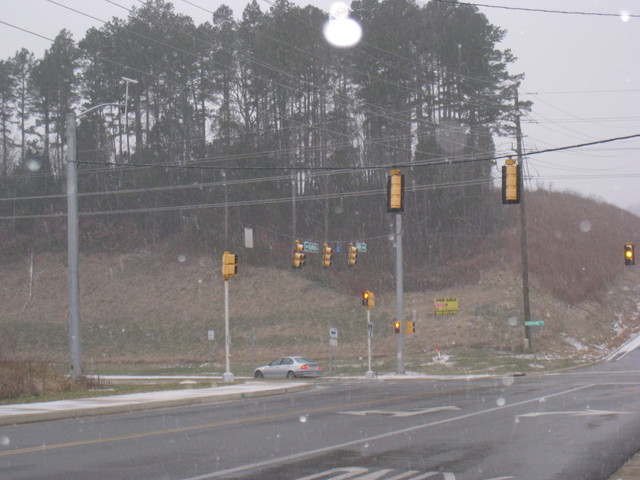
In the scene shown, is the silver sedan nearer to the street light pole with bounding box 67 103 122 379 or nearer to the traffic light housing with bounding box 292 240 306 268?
the traffic light housing with bounding box 292 240 306 268

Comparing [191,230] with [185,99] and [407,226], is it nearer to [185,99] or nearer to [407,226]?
[185,99]

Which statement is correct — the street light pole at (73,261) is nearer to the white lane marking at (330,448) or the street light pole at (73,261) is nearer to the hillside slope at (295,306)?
the white lane marking at (330,448)

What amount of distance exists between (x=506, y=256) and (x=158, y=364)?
2694 cm

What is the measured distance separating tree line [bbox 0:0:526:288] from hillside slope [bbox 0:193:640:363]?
4094mm

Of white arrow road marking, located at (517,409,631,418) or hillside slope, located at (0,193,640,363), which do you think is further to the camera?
hillside slope, located at (0,193,640,363)

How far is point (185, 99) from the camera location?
224 feet

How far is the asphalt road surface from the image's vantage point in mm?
10125

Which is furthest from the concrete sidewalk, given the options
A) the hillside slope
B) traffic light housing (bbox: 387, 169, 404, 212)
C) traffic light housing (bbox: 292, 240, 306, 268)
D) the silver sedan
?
the hillside slope

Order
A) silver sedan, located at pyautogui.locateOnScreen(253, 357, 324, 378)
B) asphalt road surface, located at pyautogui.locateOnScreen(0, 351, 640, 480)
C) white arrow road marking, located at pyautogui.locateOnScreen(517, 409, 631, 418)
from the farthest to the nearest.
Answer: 1. silver sedan, located at pyautogui.locateOnScreen(253, 357, 324, 378)
2. white arrow road marking, located at pyautogui.locateOnScreen(517, 409, 631, 418)
3. asphalt road surface, located at pyautogui.locateOnScreen(0, 351, 640, 480)

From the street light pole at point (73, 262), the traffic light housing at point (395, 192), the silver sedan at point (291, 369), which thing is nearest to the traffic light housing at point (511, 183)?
the traffic light housing at point (395, 192)

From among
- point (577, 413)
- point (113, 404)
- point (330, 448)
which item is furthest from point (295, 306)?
point (330, 448)

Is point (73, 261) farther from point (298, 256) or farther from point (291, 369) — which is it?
point (291, 369)

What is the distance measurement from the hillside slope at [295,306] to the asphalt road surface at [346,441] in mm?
27121

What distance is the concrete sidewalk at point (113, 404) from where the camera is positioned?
671 inches
